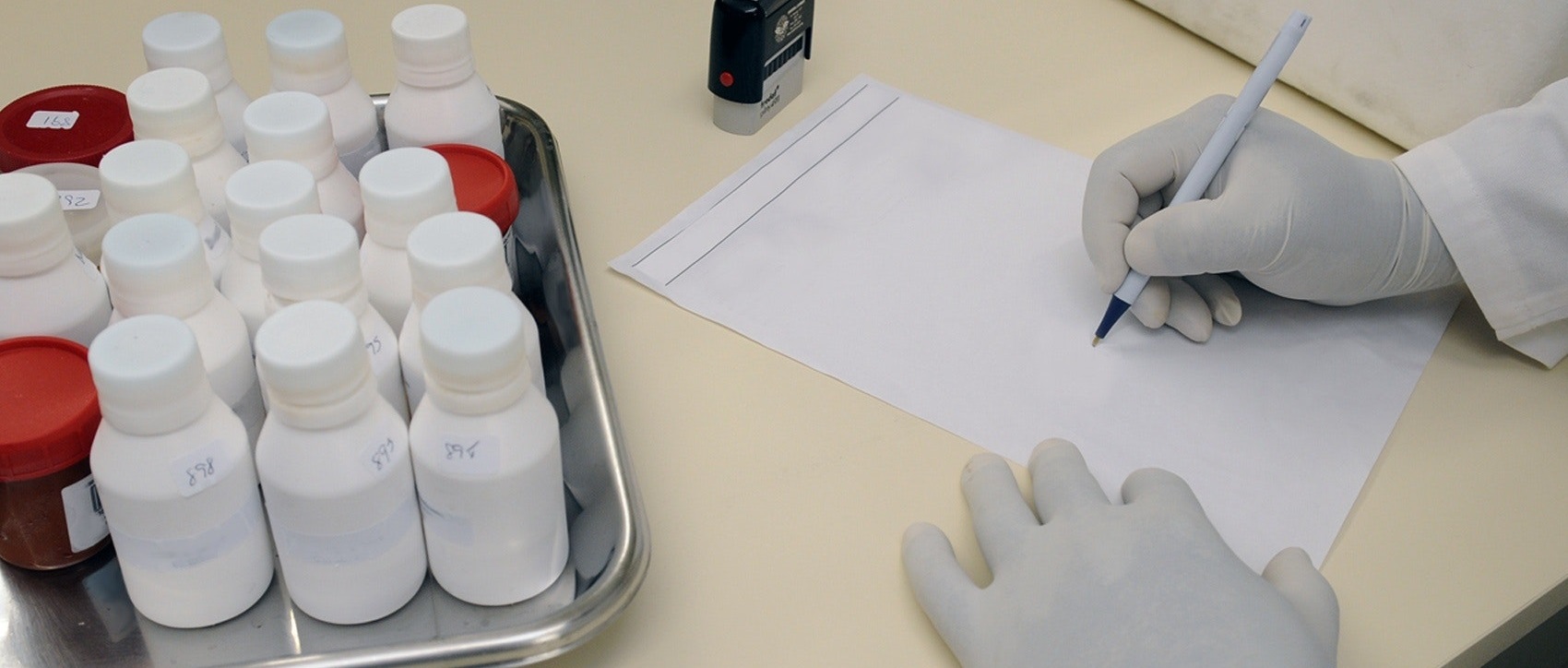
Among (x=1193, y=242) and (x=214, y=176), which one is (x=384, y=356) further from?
(x=1193, y=242)

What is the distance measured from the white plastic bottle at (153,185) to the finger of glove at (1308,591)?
588 millimetres

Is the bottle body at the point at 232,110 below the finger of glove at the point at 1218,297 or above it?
above

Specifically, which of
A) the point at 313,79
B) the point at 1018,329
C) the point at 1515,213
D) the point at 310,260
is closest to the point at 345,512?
the point at 310,260

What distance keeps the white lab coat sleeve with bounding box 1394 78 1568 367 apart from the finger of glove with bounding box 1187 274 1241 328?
14 centimetres

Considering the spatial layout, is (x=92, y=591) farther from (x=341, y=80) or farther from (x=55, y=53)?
(x=55, y=53)

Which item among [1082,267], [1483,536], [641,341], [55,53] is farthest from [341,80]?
[1483,536]

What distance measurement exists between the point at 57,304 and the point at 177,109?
129 millimetres

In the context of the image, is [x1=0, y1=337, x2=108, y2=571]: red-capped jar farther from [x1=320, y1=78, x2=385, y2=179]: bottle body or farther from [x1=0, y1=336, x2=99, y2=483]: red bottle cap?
[x1=320, y1=78, x2=385, y2=179]: bottle body

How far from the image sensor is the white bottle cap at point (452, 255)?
1.95 ft

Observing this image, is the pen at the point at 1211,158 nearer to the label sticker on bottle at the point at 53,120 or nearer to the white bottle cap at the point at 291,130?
the white bottle cap at the point at 291,130

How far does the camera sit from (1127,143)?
0.87 metres

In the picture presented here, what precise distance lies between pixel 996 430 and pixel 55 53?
840 mm

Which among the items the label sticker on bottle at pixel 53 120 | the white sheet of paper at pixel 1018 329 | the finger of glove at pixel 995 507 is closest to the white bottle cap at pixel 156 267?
the label sticker on bottle at pixel 53 120

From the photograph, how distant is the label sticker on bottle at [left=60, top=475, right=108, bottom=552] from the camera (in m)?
0.60
